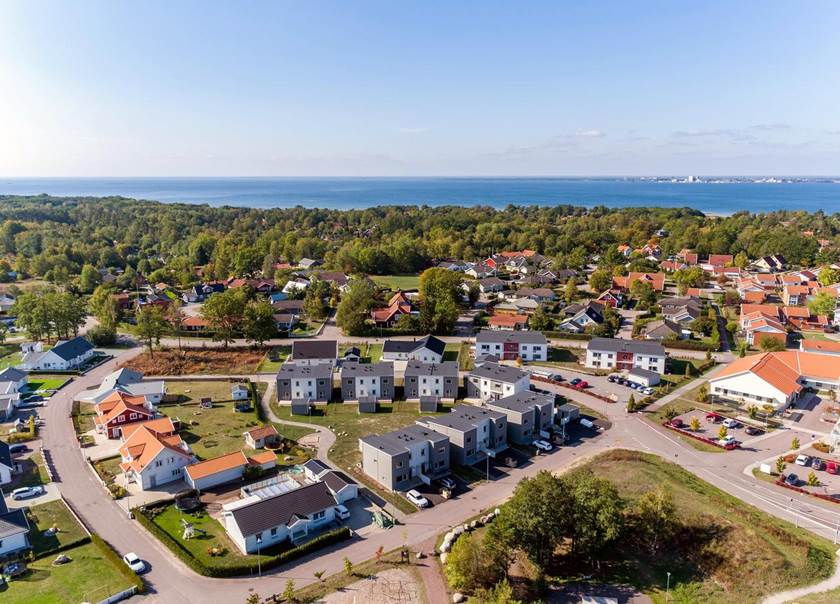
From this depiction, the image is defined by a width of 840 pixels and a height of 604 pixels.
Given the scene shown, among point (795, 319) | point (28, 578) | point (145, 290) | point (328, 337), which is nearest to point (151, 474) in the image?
point (28, 578)

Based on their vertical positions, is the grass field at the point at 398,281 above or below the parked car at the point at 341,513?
above

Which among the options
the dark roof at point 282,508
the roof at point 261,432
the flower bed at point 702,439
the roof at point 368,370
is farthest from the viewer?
the roof at point 368,370

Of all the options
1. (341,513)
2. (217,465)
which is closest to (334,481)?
(341,513)

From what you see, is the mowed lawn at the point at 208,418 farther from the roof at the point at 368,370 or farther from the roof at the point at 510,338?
the roof at the point at 510,338

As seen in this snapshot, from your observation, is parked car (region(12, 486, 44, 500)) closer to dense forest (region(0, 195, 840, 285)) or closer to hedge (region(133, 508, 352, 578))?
hedge (region(133, 508, 352, 578))

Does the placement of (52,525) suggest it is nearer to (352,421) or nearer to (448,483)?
(352,421)

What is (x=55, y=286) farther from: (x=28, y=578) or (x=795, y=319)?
(x=795, y=319)

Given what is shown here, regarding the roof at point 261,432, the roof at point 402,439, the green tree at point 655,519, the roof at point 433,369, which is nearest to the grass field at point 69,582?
the roof at point 261,432
